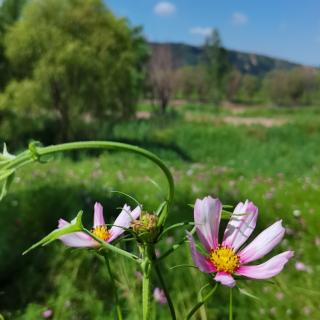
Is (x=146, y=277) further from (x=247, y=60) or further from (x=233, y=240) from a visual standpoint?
(x=247, y=60)

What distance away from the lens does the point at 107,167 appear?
342 inches

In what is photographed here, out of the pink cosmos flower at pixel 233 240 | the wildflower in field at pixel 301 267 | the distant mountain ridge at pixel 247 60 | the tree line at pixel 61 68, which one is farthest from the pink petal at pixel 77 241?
the distant mountain ridge at pixel 247 60

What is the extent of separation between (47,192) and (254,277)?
12.7ft

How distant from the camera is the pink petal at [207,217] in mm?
477

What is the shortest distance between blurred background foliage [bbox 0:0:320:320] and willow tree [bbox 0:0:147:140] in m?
0.03

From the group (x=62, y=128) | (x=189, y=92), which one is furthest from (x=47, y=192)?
(x=189, y=92)

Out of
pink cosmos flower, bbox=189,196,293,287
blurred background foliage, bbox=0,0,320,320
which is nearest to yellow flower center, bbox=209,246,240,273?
pink cosmos flower, bbox=189,196,293,287

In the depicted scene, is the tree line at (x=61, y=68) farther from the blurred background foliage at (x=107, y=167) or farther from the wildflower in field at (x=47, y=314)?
the wildflower in field at (x=47, y=314)

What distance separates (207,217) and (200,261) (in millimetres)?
46

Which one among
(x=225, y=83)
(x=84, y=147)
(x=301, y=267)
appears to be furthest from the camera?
(x=225, y=83)

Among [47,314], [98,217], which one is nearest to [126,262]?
[47,314]

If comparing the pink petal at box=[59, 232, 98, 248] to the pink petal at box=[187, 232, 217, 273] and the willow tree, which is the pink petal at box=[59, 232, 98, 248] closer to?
the pink petal at box=[187, 232, 217, 273]

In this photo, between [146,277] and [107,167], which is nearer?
[146,277]

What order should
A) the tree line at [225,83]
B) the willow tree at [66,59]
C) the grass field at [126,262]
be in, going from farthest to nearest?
the tree line at [225,83]
the willow tree at [66,59]
the grass field at [126,262]
